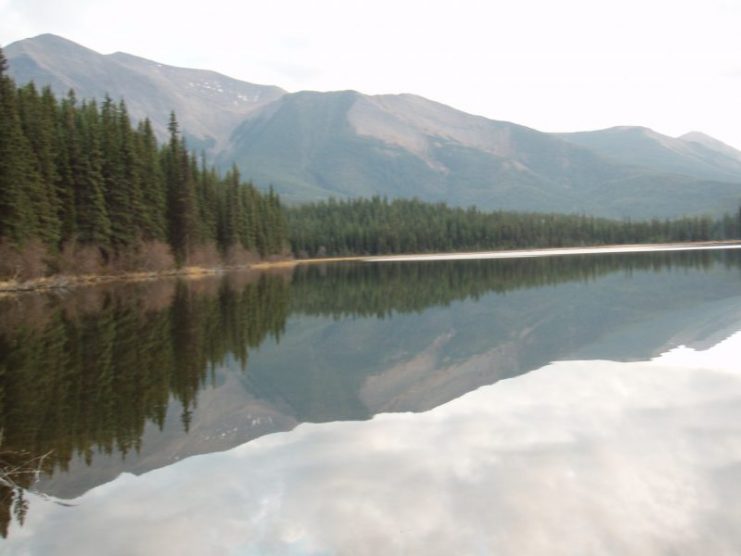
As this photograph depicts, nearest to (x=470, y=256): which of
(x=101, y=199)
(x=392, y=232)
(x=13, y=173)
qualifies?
(x=392, y=232)

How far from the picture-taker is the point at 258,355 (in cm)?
2314

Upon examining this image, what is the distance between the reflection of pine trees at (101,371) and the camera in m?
12.3

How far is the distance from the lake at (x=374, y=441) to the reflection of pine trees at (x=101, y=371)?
0.25 feet

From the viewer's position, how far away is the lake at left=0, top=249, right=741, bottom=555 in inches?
318

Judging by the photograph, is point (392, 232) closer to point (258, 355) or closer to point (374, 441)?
point (258, 355)

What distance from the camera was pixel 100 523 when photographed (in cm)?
863

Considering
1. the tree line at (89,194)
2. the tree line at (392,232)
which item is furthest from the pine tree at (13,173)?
the tree line at (392,232)

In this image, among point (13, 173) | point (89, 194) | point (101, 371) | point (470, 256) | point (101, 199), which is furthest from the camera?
point (470, 256)

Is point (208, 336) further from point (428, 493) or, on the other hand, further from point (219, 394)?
point (428, 493)

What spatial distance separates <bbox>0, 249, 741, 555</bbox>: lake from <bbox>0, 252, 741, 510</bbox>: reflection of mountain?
10cm

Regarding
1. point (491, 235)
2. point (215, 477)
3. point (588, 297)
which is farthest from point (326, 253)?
point (215, 477)

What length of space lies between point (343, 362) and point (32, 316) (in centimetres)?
1927

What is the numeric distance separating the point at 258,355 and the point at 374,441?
1169cm

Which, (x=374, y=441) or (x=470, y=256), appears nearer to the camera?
(x=374, y=441)
